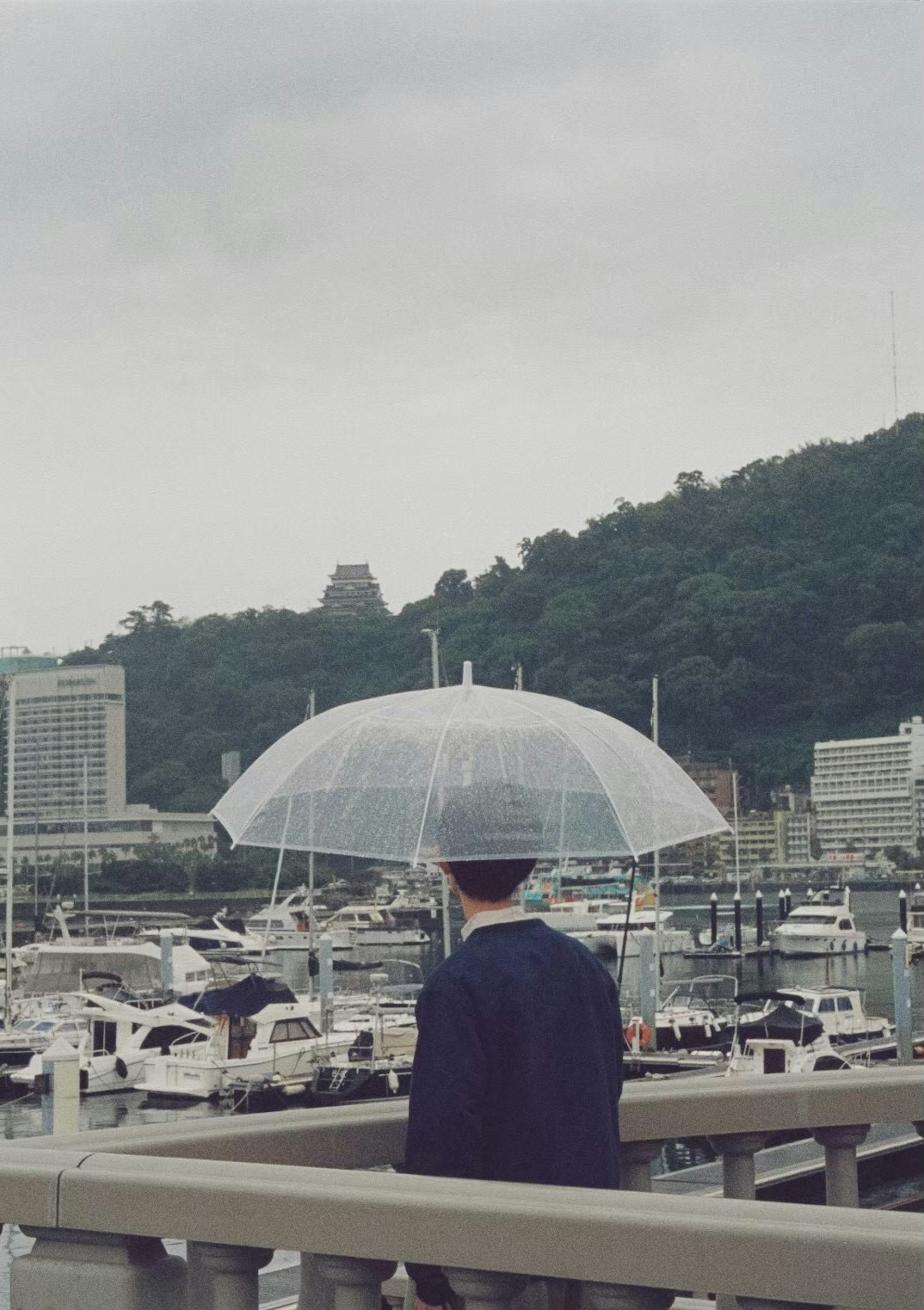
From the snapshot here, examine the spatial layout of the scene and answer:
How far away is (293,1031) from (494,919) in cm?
2714

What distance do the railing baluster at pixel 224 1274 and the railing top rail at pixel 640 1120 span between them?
372 mm

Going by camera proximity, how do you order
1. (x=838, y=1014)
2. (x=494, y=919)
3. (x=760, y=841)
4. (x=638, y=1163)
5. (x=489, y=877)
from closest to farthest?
1. (x=494, y=919)
2. (x=489, y=877)
3. (x=638, y=1163)
4. (x=838, y=1014)
5. (x=760, y=841)

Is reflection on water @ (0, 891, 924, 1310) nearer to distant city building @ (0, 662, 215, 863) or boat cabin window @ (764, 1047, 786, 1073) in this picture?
boat cabin window @ (764, 1047, 786, 1073)

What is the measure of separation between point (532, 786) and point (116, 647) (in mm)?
143868

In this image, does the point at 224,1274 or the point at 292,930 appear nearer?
the point at 224,1274

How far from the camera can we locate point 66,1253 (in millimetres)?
2777

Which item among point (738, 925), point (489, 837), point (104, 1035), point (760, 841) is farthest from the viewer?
point (760, 841)

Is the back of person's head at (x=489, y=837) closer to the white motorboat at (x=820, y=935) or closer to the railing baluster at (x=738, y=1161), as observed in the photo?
the railing baluster at (x=738, y=1161)

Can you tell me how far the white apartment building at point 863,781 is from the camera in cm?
11981

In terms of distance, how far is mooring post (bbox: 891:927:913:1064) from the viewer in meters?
25.1

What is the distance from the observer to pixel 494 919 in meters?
3.06

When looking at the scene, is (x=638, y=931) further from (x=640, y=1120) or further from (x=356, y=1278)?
(x=356, y=1278)

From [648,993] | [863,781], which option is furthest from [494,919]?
[863,781]

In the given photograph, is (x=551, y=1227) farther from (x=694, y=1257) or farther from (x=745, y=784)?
(x=745, y=784)
